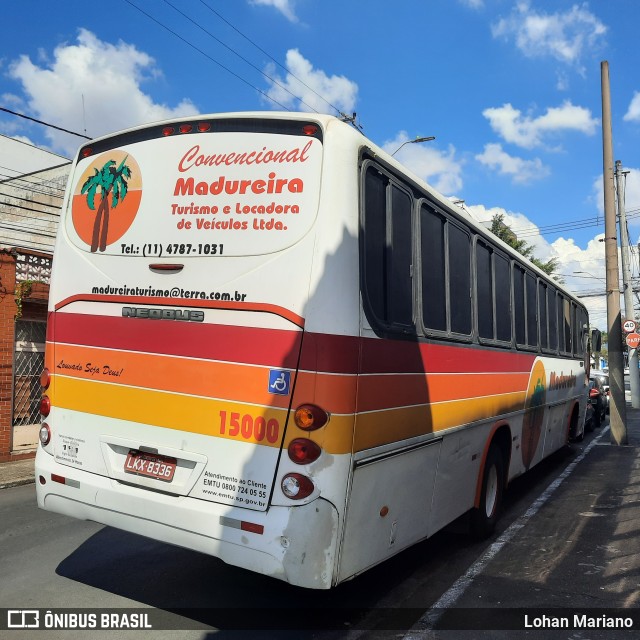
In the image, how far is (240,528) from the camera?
351 cm

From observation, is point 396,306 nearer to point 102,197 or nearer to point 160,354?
point 160,354

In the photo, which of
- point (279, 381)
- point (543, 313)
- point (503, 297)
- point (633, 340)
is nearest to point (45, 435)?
point (279, 381)

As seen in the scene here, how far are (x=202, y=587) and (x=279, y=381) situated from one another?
2142mm

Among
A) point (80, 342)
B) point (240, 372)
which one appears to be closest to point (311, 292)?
point (240, 372)

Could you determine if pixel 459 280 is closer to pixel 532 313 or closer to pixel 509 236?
pixel 532 313

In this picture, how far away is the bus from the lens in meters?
3.52

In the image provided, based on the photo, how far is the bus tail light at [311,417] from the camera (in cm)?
347

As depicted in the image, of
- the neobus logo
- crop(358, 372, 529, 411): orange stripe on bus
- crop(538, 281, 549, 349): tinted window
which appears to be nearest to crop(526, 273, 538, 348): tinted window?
crop(538, 281, 549, 349): tinted window

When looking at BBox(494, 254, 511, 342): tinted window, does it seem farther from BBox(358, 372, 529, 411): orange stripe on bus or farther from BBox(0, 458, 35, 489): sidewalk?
BBox(0, 458, 35, 489): sidewalk

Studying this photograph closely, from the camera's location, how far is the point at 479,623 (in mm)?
4184

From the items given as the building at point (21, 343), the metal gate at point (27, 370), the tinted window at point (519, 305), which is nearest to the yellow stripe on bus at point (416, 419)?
the tinted window at point (519, 305)

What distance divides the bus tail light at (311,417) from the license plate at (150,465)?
0.95m

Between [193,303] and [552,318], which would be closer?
[193,303]

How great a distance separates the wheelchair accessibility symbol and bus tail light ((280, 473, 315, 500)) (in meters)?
0.48
